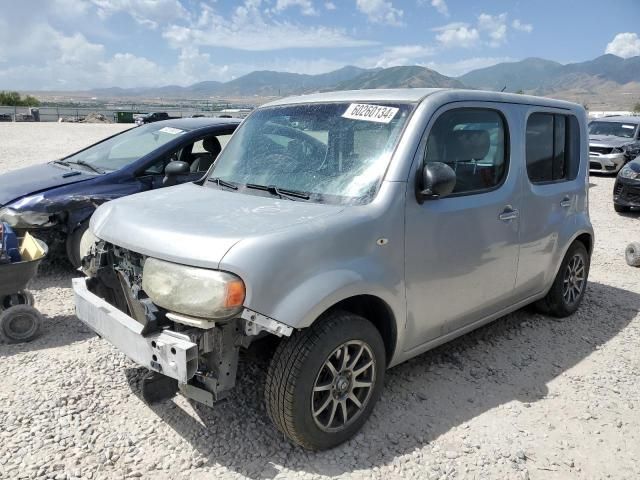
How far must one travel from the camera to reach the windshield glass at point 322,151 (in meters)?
3.09

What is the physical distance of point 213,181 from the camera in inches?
148

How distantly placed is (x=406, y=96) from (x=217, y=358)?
6.64ft

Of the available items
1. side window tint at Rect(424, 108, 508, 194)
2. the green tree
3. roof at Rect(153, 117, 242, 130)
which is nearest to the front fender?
side window tint at Rect(424, 108, 508, 194)

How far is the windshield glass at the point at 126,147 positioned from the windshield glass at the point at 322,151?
2.49 metres

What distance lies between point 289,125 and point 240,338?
173cm

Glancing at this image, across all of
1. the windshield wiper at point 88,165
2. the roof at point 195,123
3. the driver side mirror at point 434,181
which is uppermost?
the roof at point 195,123

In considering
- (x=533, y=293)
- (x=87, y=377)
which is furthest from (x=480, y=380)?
(x=87, y=377)

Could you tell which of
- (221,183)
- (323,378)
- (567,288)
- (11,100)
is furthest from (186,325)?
(11,100)

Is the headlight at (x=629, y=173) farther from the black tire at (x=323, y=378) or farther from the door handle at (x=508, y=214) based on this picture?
the black tire at (x=323, y=378)

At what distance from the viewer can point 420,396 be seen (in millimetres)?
3525

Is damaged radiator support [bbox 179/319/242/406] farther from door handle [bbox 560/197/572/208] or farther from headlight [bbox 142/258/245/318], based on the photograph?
door handle [bbox 560/197/572/208]

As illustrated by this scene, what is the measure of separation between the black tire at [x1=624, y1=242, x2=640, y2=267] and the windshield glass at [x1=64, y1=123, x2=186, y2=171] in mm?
5959

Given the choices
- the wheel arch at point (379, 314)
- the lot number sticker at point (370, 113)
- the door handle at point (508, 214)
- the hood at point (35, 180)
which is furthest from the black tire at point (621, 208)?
the hood at point (35, 180)

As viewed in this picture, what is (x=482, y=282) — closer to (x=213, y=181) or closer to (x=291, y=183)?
(x=291, y=183)
